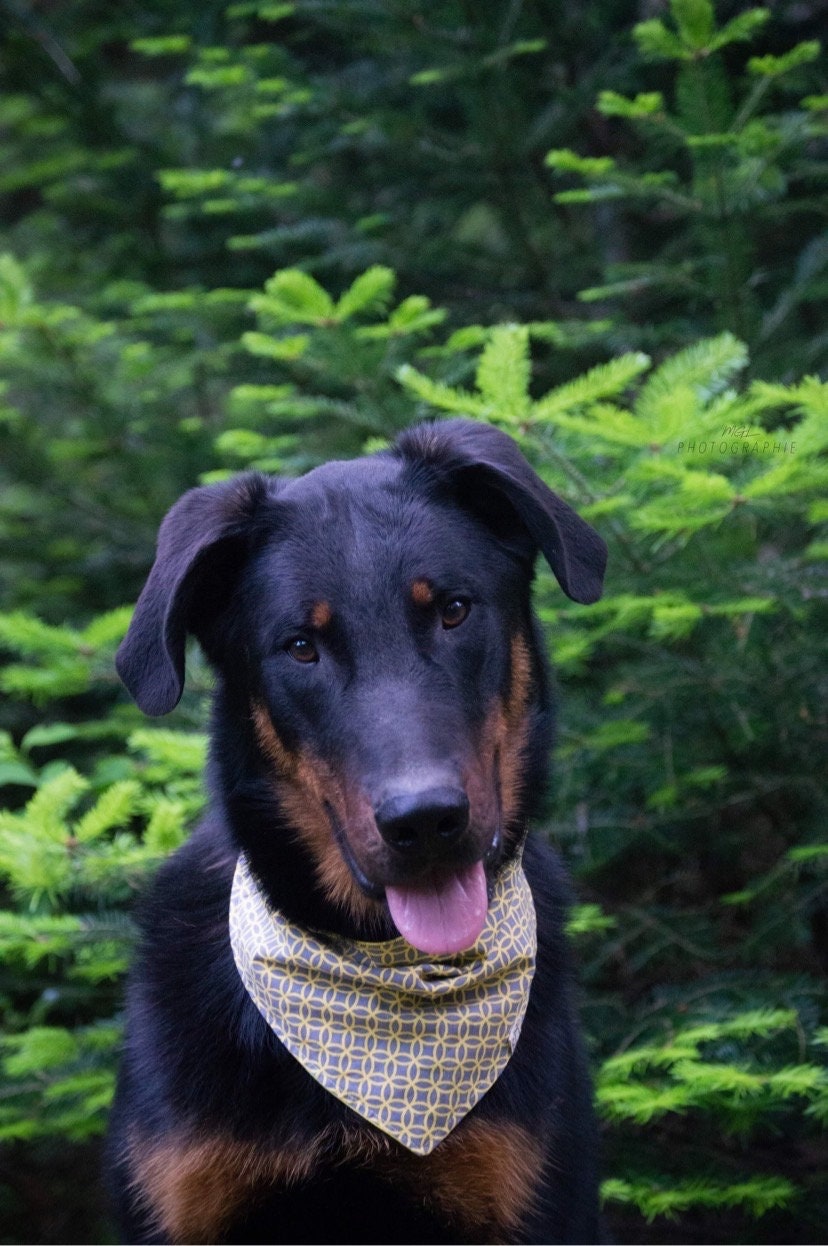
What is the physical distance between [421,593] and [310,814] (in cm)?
59

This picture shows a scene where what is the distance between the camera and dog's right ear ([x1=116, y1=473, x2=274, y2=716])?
8.87 ft

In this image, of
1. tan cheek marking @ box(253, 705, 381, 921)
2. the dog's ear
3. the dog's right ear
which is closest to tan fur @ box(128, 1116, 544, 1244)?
tan cheek marking @ box(253, 705, 381, 921)

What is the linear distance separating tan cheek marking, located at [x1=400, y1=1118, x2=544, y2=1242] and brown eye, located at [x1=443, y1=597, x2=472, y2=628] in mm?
1128

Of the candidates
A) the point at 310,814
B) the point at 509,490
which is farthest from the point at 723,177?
the point at 310,814

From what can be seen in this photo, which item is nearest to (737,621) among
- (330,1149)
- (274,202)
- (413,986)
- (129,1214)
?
(413,986)

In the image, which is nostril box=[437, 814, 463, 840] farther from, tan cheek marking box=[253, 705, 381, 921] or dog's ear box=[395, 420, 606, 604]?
dog's ear box=[395, 420, 606, 604]

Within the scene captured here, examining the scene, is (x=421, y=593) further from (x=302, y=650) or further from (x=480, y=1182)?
(x=480, y=1182)

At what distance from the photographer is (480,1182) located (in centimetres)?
271

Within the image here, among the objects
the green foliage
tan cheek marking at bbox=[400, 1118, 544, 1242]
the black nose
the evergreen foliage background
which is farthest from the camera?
the green foliage

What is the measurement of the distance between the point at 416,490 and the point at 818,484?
124cm

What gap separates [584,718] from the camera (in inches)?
166

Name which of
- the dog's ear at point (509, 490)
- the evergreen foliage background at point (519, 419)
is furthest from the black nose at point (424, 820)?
the evergreen foliage background at point (519, 419)

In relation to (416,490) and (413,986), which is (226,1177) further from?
(416,490)

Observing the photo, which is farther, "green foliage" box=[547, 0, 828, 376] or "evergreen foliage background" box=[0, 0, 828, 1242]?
"green foliage" box=[547, 0, 828, 376]
